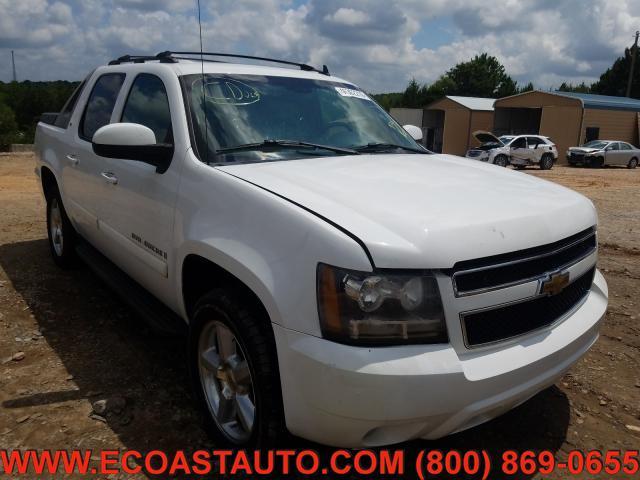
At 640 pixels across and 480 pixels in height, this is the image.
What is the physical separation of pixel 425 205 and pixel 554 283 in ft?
2.05

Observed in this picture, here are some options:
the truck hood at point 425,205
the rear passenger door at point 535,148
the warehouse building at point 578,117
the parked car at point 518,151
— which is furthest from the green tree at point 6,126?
the warehouse building at point 578,117

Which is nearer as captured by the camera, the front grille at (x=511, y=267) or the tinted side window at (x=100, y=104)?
the front grille at (x=511, y=267)

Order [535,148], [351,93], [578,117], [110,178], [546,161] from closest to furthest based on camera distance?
[110,178]
[351,93]
[535,148]
[546,161]
[578,117]

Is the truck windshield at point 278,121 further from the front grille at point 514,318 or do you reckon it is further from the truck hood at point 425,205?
the front grille at point 514,318

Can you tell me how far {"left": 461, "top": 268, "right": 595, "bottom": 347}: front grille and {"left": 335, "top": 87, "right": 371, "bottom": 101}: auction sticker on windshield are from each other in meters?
2.04

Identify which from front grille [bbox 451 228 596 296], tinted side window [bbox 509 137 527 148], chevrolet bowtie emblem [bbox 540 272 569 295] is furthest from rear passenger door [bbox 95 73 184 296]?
tinted side window [bbox 509 137 527 148]

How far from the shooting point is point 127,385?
322cm

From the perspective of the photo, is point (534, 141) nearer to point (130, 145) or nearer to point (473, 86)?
point (130, 145)

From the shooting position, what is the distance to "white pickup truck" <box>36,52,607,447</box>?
6.35ft

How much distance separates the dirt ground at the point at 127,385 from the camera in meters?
2.76

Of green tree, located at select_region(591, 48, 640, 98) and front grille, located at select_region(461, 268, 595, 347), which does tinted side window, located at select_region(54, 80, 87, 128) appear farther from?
green tree, located at select_region(591, 48, 640, 98)

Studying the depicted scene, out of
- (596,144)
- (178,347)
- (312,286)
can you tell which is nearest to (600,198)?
(178,347)

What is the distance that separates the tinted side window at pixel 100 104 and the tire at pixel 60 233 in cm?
92

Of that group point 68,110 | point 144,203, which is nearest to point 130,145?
point 144,203
